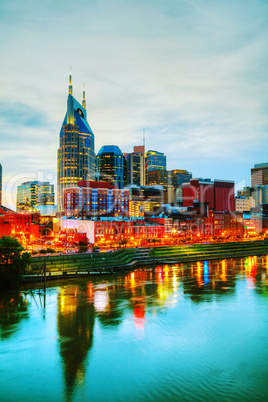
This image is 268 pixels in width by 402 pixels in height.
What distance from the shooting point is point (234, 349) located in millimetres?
31938

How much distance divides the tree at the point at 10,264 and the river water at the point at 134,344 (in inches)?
124

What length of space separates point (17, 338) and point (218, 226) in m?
133

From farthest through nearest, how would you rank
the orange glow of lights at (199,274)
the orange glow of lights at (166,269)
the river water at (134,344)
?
the orange glow of lights at (166,269) < the orange glow of lights at (199,274) < the river water at (134,344)

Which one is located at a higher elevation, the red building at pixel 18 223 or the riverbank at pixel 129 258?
the red building at pixel 18 223

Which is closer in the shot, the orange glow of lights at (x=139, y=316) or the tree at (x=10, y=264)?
the orange glow of lights at (x=139, y=316)

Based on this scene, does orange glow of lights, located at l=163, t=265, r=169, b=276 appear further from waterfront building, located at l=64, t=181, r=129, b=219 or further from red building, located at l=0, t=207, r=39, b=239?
waterfront building, located at l=64, t=181, r=129, b=219

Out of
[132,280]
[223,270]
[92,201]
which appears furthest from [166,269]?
[92,201]

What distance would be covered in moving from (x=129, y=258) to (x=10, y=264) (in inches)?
1332

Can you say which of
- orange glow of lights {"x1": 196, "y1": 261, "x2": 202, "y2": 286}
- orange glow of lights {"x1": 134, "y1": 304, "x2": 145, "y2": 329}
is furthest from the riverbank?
orange glow of lights {"x1": 134, "y1": 304, "x2": 145, "y2": 329}

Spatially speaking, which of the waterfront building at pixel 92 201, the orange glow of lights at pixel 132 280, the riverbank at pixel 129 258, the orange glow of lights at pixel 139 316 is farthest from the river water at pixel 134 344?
the waterfront building at pixel 92 201

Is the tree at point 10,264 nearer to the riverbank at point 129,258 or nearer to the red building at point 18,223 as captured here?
the riverbank at point 129,258

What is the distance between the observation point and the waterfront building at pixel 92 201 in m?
157

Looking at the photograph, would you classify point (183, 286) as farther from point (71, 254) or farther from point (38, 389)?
point (38, 389)

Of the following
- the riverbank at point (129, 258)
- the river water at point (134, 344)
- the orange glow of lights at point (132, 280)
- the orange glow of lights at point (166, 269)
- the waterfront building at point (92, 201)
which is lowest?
the river water at point (134, 344)
